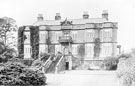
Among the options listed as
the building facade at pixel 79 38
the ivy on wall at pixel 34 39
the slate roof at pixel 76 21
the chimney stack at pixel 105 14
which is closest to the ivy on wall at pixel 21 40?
the building facade at pixel 79 38

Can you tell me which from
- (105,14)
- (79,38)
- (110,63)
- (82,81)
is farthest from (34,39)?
(82,81)

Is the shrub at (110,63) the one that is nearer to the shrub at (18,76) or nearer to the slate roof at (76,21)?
the slate roof at (76,21)

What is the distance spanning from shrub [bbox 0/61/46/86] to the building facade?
974 inches

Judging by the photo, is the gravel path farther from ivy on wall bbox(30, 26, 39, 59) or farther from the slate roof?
the slate roof

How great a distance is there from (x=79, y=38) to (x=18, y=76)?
30.1 metres

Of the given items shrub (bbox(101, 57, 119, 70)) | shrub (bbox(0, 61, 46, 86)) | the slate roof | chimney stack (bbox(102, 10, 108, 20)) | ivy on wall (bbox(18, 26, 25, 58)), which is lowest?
shrub (bbox(101, 57, 119, 70))

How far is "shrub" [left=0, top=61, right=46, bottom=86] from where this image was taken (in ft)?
56.0

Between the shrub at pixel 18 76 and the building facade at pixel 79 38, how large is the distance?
2473 centimetres

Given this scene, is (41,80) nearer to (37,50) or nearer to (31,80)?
(31,80)

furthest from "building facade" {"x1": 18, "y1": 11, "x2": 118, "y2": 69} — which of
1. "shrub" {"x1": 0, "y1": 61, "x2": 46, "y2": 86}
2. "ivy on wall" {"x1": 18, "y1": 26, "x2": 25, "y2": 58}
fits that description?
"shrub" {"x1": 0, "y1": 61, "x2": 46, "y2": 86}

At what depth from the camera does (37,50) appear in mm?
47750

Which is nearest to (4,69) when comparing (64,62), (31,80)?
(31,80)

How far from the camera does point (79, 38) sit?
154ft

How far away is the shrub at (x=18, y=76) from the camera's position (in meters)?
17.1
